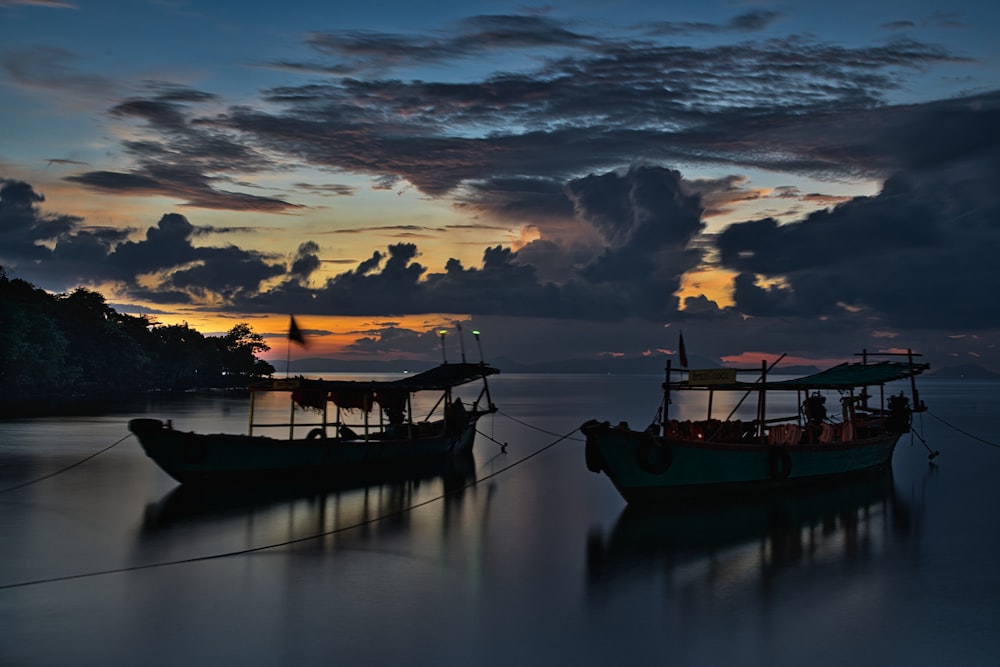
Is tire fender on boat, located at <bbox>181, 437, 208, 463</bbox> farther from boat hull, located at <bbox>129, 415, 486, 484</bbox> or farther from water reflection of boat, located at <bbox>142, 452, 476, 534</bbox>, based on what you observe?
water reflection of boat, located at <bbox>142, 452, 476, 534</bbox>

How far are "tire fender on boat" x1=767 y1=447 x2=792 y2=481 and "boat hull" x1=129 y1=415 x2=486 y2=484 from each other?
1039cm

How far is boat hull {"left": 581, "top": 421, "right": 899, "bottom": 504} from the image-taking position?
19422 mm

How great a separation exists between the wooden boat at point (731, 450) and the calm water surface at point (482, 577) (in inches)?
31.2

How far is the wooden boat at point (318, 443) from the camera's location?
21.7 meters

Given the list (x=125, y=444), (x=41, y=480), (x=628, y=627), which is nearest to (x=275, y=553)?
(x=628, y=627)

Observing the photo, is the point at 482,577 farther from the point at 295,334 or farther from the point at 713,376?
the point at 295,334

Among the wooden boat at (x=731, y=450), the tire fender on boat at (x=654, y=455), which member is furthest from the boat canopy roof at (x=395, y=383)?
the tire fender on boat at (x=654, y=455)

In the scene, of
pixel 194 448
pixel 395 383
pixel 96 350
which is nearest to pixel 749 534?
pixel 395 383

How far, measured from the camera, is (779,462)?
21.7 meters

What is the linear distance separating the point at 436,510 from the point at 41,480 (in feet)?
41.2

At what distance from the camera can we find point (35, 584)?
13367 millimetres

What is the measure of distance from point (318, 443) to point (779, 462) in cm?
1183

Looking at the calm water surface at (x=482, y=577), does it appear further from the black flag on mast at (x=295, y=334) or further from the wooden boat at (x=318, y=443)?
the black flag on mast at (x=295, y=334)

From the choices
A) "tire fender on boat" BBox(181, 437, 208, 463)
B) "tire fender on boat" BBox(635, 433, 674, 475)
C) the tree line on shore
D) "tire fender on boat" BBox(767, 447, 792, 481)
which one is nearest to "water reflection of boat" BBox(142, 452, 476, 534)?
"tire fender on boat" BBox(181, 437, 208, 463)
